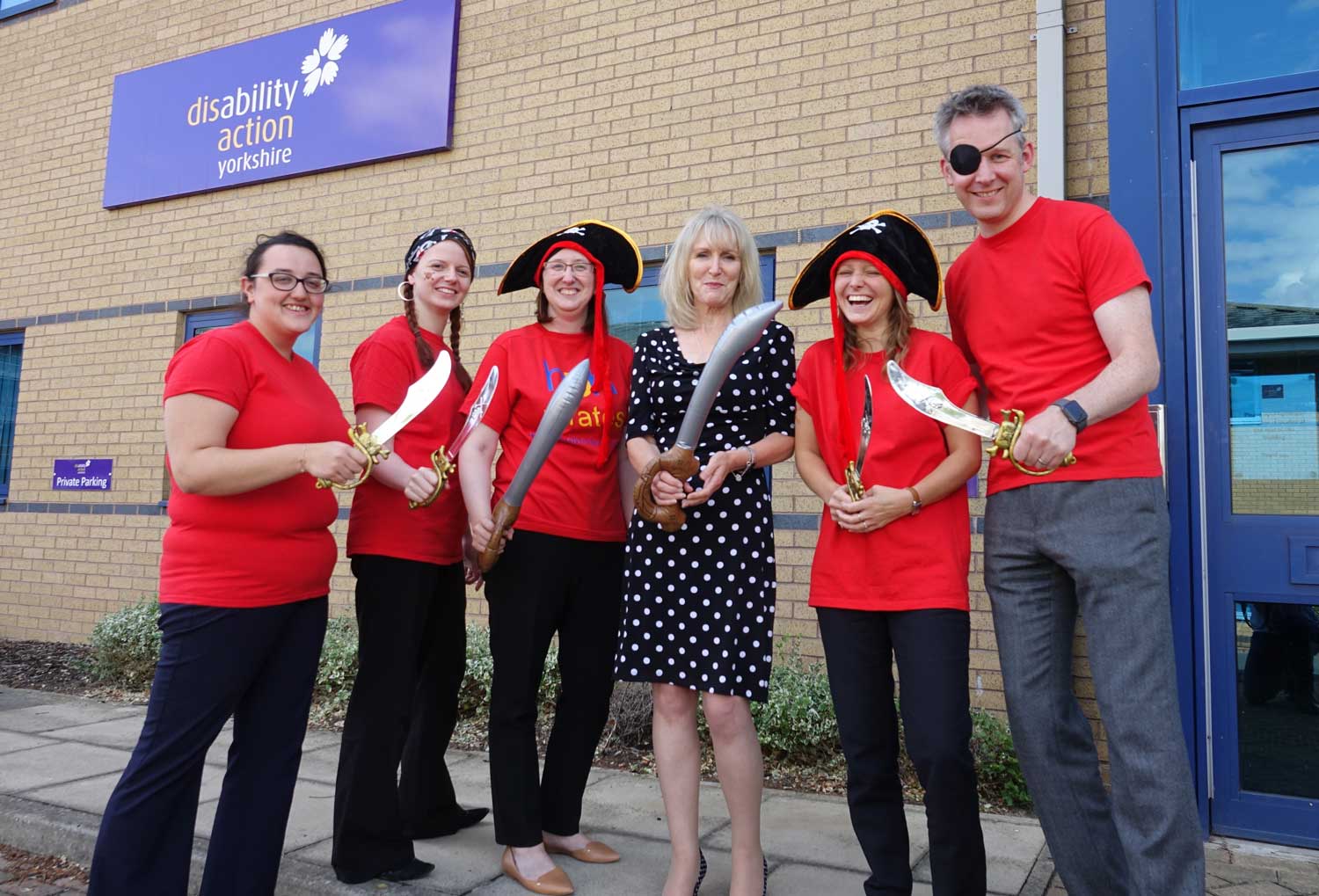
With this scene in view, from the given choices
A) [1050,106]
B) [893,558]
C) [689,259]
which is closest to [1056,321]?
[893,558]

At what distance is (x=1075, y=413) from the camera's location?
214 centimetres

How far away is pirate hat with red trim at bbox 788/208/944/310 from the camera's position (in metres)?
2.56

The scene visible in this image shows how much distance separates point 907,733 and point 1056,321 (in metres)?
1.08

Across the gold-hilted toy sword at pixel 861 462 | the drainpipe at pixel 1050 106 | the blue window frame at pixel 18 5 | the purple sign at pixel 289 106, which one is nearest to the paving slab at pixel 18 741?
the purple sign at pixel 289 106

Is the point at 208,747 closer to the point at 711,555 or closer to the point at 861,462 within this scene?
the point at 711,555

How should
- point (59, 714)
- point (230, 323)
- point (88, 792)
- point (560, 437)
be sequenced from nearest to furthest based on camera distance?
1. point (560, 437)
2. point (88, 792)
3. point (59, 714)
4. point (230, 323)

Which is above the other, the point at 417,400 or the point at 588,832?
the point at 417,400

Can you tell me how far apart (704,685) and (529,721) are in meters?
0.65

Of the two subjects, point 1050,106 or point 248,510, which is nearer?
point 248,510

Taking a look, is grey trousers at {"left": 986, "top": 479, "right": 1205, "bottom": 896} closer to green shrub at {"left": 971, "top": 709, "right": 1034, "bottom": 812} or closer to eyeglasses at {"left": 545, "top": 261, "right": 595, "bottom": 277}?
eyeglasses at {"left": 545, "top": 261, "right": 595, "bottom": 277}

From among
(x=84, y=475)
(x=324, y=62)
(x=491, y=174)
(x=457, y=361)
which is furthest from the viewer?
(x=84, y=475)

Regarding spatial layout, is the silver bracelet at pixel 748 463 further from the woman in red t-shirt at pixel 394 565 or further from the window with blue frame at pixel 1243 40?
the window with blue frame at pixel 1243 40

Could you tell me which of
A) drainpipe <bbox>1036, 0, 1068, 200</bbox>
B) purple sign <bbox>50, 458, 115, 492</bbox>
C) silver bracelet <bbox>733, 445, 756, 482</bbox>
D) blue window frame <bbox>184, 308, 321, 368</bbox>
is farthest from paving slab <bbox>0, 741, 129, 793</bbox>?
drainpipe <bbox>1036, 0, 1068, 200</bbox>

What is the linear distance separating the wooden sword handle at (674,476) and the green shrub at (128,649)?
4.85 meters
